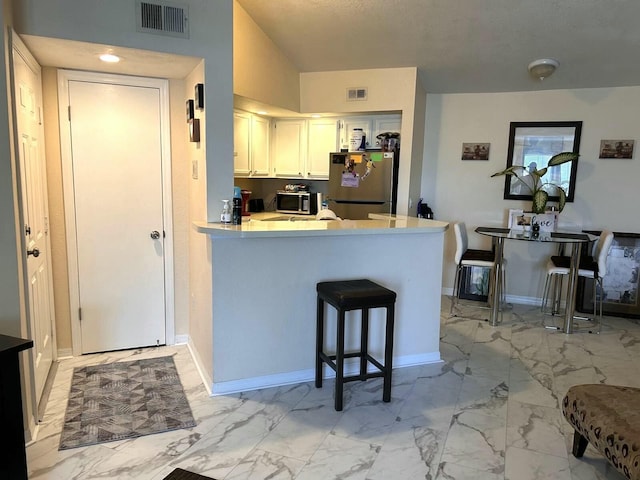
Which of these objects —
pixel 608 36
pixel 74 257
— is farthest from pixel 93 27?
pixel 608 36

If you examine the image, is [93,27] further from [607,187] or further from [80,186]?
[607,187]

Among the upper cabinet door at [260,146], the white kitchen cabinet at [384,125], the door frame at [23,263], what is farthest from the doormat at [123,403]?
the white kitchen cabinet at [384,125]

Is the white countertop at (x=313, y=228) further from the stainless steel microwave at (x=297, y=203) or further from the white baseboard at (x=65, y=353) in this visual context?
the stainless steel microwave at (x=297, y=203)

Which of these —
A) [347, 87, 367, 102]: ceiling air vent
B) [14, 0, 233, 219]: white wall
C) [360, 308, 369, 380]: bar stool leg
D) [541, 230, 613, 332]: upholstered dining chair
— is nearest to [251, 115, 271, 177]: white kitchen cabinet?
[347, 87, 367, 102]: ceiling air vent

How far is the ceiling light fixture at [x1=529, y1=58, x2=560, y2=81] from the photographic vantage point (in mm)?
4078

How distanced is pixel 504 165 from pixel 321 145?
80.7 inches

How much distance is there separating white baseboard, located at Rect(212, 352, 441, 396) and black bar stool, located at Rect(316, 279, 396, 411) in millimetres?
134

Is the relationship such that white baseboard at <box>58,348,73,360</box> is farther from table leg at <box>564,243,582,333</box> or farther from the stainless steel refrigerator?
table leg at <box>564,243,582,333</box>

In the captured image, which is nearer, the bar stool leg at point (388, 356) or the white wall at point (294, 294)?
the bar stool leg at point (388, 356)

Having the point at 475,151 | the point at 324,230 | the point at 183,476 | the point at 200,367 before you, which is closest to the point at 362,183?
the point at 475,151

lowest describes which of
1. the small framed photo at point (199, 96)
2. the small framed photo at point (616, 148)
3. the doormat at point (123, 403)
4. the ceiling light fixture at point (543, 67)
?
the doormat at point (123, 403)

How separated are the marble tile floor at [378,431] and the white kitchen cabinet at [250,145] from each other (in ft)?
6.88

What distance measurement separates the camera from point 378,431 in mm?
2545

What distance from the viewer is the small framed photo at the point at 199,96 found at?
9.57ft
